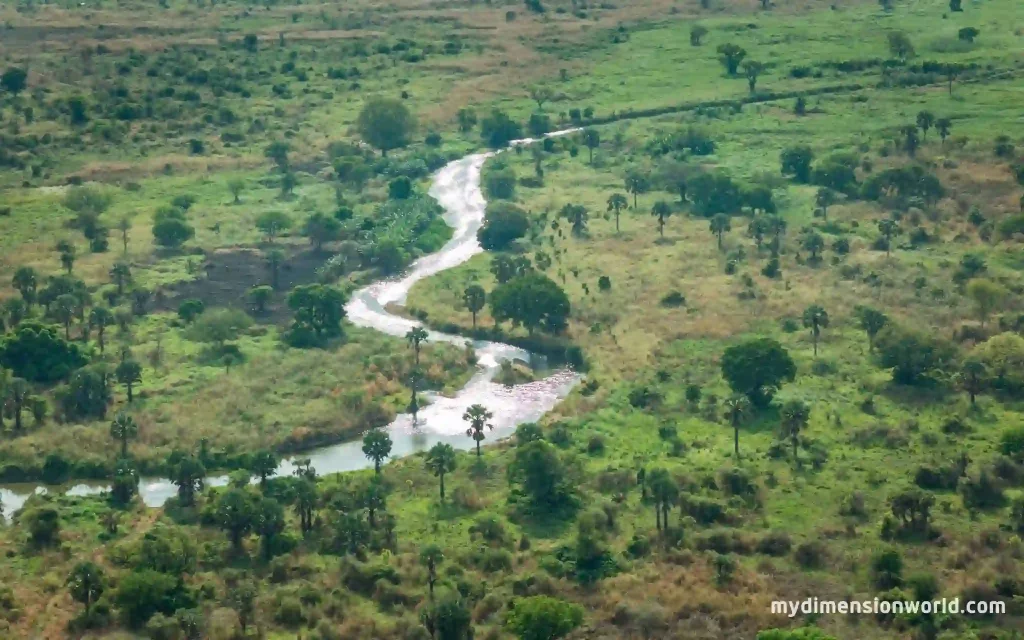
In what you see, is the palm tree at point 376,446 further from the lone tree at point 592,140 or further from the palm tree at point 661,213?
the lone tree at point 592,140

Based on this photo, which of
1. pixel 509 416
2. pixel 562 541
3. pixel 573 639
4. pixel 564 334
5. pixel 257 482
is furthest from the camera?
pixel 564 334

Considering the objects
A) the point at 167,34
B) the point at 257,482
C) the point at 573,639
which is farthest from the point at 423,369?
the point at 167,34

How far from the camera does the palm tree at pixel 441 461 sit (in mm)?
89625

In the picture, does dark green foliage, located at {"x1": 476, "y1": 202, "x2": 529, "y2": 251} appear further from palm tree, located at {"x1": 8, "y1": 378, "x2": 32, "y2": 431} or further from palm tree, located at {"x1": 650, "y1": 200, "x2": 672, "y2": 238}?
palm tree, located at {"x1": 8, "y1": 378, "x2": 32, "y2": 431}

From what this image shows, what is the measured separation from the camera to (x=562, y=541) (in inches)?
3312

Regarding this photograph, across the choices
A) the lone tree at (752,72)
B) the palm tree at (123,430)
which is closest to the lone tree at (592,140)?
the lone tree at (752,72)

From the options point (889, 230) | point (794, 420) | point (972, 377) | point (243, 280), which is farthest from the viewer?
point (889, 230)

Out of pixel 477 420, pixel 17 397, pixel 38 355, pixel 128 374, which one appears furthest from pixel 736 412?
pixel 38 355

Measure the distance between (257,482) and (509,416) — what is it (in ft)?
59.7

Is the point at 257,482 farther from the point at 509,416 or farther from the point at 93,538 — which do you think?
the point at 509,416

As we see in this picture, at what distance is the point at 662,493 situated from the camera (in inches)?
3292

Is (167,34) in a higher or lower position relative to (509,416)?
higher

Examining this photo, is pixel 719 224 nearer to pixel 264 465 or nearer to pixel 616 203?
pixel 616 203

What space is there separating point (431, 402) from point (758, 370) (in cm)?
2109
